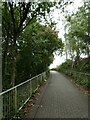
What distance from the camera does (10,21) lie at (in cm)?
1261

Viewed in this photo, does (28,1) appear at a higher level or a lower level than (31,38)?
higher

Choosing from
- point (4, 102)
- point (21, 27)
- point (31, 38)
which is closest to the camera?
point (4, 102)

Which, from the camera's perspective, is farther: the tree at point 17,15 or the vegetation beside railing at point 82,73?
the vegetation beside railing at point 82,73

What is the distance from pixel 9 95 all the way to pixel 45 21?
702 cm

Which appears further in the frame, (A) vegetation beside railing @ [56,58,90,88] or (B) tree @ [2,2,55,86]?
(A) vegetation beside railing @ [56,58,90,88]

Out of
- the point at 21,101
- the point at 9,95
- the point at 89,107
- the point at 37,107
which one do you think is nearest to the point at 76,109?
the point at 89,107

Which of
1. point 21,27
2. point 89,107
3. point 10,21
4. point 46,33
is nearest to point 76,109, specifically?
point 89,107

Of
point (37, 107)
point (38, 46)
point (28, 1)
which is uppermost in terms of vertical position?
point (28, 1)

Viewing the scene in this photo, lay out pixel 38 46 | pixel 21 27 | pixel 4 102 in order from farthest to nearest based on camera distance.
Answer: pixel 38 46
pixel 21 27
pixel 4 102

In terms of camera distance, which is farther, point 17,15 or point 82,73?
point 82,73

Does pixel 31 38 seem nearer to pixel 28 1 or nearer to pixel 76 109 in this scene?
pixel 28 1

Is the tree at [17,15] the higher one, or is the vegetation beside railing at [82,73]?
the tree at [17,15]

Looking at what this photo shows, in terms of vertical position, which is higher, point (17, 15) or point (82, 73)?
point (17, 15)

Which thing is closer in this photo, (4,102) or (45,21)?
(4,102)
